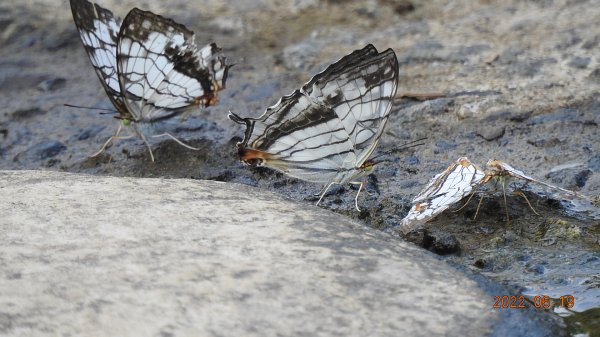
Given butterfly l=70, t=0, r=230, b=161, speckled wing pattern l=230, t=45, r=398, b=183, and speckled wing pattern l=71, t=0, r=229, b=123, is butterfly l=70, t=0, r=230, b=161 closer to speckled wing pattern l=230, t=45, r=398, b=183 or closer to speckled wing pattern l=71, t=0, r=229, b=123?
speckled wing pattern l=71, t=0, r=229, b=123

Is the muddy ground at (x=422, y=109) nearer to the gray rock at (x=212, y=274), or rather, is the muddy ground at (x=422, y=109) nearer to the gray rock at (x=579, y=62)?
the gray rock at (x=579, y=62)

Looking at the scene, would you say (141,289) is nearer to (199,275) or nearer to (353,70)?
(199,275)

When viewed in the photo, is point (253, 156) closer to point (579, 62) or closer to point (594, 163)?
point (594, 163)

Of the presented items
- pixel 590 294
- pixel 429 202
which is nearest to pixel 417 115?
pixel 429 202

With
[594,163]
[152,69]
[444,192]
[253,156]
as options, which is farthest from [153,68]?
[594,163]
